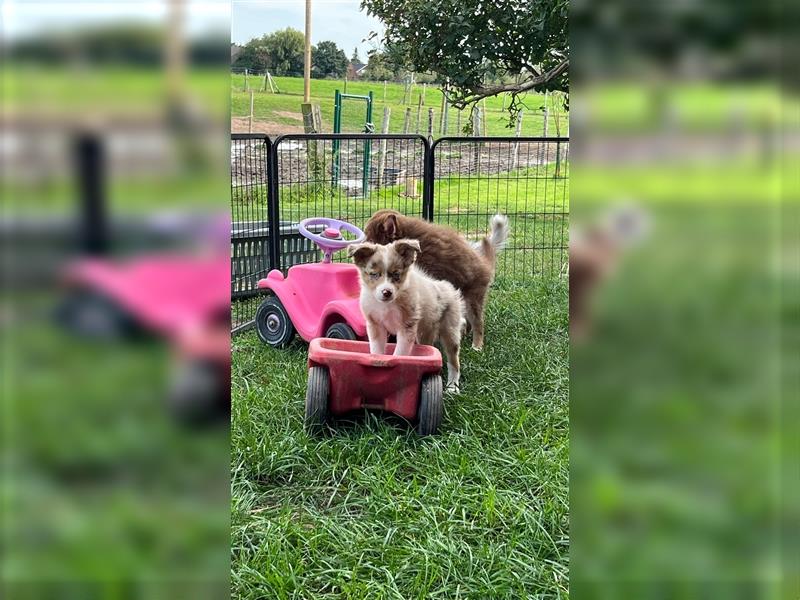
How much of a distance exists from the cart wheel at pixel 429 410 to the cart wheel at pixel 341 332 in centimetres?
84

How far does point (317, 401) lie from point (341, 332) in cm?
88

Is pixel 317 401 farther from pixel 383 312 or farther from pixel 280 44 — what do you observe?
pixel 280 44

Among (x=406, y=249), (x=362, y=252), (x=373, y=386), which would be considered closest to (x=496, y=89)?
(x=406, y=249)

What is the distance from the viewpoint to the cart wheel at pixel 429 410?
288cm

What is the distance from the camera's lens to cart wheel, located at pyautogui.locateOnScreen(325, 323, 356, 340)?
365 centimetres

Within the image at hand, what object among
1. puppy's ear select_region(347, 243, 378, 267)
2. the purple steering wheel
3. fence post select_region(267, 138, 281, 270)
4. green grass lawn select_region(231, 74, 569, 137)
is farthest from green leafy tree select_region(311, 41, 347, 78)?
puppy's ear select_region(347, 243, 378, 267)

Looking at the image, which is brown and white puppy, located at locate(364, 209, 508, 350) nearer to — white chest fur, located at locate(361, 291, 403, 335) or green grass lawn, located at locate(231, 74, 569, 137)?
white chest fur, located at locate(361, 291, 403, 335)

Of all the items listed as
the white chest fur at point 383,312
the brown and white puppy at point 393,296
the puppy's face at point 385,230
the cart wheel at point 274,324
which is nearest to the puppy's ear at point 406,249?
the brown and white puppy at point 393,296
